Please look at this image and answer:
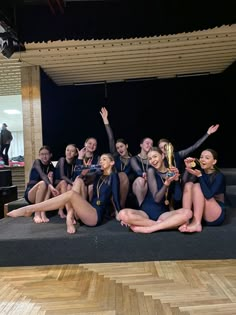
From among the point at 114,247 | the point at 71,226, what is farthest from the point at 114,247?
the point at 71,226

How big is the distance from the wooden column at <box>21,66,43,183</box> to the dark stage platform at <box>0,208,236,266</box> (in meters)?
3.12

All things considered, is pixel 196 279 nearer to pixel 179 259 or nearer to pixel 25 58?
pixel 179 259

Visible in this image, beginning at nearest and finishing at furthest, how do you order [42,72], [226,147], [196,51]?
[196,51], [42,72], [226,147]

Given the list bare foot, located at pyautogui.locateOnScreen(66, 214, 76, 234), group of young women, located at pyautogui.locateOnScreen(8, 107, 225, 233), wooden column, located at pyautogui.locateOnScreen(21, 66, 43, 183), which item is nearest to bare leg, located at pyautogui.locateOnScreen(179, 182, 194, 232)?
group of young women, located at pyautogui.locateOnScreen(8, 107, 225, 233)

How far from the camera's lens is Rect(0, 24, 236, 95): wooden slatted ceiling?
15.4 ft

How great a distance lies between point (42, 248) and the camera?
2.80 metres

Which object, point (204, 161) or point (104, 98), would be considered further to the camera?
point (104, 98)

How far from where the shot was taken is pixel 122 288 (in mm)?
2264

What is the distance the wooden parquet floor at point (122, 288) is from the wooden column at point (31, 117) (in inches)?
129

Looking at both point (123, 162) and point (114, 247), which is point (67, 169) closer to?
point (123, 162)

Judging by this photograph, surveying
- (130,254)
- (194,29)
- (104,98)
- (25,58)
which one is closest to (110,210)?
(130,254)

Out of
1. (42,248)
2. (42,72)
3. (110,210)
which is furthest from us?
(42,72)

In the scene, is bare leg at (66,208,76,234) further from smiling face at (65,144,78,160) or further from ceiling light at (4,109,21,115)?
ceiling light at (4,109,21,115)

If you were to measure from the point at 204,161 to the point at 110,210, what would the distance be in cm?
127
